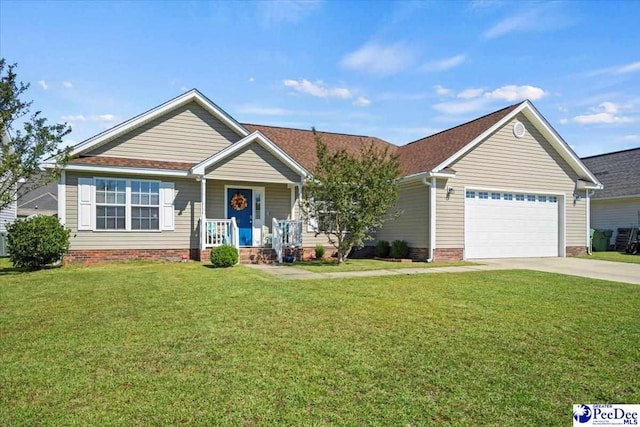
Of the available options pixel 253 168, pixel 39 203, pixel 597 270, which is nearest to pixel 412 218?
pixel 597 270

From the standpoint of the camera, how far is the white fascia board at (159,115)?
13711 millimetres

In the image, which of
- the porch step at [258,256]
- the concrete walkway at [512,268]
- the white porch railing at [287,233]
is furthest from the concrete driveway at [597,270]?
the porch step at [258,256]

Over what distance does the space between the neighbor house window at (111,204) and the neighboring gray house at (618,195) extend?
2423cm

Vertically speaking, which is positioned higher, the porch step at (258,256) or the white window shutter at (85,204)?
the white window shutter at (85,204)

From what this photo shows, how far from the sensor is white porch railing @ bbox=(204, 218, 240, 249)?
46.8ft

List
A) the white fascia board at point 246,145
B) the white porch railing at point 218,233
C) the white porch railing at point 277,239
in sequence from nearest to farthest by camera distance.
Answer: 1. the white fascia board at point 246,145
2. the white porch railing at point 218,233
3. the white porch railing at point 277,239

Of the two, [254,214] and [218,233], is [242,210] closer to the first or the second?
[254,214]

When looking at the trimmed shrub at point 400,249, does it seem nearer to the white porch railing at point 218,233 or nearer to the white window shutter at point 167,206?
the white porch railing at point 218,233

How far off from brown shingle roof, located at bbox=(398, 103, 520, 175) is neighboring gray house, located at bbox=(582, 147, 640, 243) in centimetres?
1131

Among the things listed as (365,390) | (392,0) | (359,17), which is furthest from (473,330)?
(359,17)

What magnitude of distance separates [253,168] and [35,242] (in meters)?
6.79

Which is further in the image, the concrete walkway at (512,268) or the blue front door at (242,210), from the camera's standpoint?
the blue front door at (242,210)

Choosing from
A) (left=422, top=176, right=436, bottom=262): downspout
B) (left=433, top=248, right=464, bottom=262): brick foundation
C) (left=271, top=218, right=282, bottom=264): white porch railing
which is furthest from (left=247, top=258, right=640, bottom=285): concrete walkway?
(left=422, top=176, right=436, bottom=262): downspout

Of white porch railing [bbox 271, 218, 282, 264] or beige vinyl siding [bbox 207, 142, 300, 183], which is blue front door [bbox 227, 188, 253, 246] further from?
beige vinyl siding [bbox 207, 142, 300, 183]
